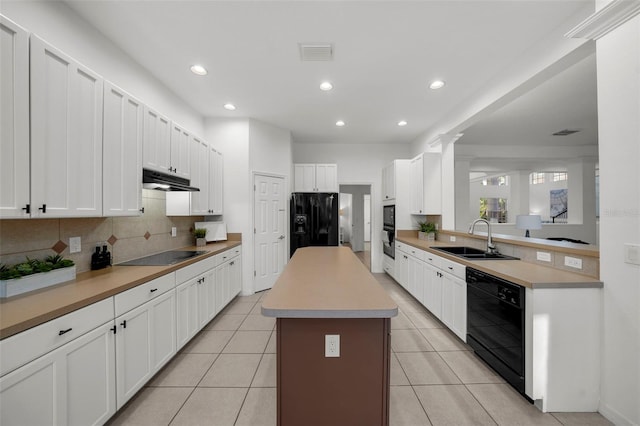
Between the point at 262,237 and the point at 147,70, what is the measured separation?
2.63 m

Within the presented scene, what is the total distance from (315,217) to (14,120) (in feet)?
12.1

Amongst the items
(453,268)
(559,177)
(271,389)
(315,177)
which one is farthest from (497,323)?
(559,177)

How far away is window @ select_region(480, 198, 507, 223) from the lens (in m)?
10.7

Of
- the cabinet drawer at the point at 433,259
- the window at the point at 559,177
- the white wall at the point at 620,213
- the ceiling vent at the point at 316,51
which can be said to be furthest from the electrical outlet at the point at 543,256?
the window at the point at 559,177

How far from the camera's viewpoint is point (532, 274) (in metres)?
1.86

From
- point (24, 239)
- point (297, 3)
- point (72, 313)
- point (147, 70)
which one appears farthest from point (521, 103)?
point (24, 239)

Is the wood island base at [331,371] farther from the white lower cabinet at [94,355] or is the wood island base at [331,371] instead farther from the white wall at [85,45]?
the white wall at [85,45]

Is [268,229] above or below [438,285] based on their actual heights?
above

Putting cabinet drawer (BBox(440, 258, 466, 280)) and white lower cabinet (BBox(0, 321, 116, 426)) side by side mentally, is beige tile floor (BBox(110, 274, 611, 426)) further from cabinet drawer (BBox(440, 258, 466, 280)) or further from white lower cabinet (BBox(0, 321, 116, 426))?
cabinet drawer (BBox(440, 258, 466, 280))

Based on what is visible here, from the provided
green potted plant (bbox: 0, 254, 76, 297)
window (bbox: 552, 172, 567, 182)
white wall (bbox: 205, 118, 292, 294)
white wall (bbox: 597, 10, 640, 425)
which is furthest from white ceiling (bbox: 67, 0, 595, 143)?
window (bbox: 552, 172, 567, 182)

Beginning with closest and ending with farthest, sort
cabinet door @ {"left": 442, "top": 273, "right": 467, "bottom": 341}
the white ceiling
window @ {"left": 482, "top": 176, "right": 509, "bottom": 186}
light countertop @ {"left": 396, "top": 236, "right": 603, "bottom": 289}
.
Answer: light countertop @ {"left": 396, "top": 236, "right": 603, "bottom": 289}
the white ceiling
cabinet door @ {"left": 442, "top": 273, "right": 467, "bottom": 341}
window @ {"left": 482, "top": 176, "right": 509, "bottom": 186}

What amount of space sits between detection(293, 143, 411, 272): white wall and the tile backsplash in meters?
3.01

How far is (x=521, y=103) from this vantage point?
3436 mm

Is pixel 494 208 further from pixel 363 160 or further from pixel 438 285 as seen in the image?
pixel 438 285
